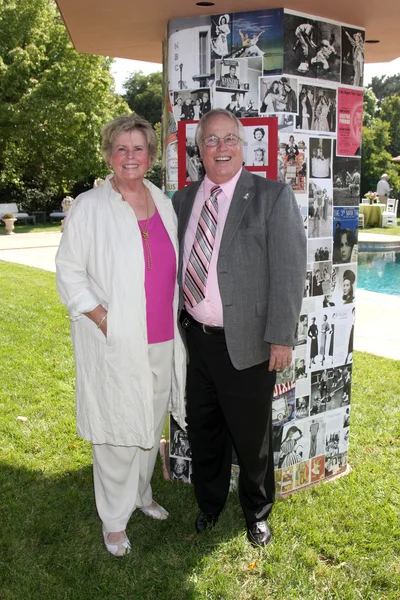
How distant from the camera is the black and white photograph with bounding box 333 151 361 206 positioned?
→ 11.2 ft

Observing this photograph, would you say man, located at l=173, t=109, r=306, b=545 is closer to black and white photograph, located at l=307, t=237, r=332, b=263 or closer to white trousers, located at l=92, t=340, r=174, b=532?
white trousers, located at l=92, t=340, r=174, b=532

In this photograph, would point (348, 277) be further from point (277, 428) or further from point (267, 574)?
point (267, 574)

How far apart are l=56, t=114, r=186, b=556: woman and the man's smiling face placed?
0.94ft

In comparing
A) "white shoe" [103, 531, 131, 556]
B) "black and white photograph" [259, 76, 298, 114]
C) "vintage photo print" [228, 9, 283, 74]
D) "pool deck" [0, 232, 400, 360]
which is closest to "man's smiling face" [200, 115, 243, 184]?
"black and white photograph" [259, 76, 298, 114]

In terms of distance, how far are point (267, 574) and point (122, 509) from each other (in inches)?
31.2

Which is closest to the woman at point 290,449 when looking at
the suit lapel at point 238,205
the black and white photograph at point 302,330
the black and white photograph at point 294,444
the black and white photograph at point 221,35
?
the black and white photograph at point 294,444

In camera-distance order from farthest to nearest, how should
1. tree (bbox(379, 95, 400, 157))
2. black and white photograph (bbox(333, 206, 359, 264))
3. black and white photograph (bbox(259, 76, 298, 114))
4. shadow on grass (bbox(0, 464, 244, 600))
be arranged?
tree (bbox(379, 95, 400, 157))
black and white photograph (bbox(333, 206, 359, 264))
black and white photograph (bbox(259, 76, 298, 114))
shadow on grass (bbox(0, 464, 244, 600))

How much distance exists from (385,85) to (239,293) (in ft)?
202

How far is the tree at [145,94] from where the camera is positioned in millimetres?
41528

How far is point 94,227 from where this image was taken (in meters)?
2.76

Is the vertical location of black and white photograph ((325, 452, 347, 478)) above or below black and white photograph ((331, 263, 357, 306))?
below

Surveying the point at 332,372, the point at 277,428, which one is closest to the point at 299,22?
the point at 332,372

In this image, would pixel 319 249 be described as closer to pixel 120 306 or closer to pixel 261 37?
pixel 261 37

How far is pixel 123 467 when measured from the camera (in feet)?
9.96
